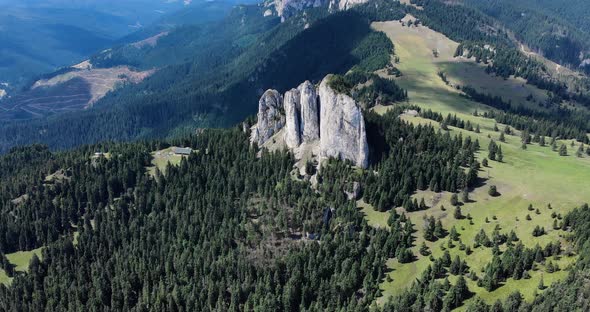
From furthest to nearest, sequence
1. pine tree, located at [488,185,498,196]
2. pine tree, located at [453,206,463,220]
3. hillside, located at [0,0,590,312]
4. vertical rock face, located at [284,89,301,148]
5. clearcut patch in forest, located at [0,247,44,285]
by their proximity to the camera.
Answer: vertical rock face, located at [284,89,301,148] < clearcut patch in forest, located at [0,247,44,285] < pine tree, located at [488,185,498,196] < pine tree, located at [453,206,463,220] < hillside, located at [0,0,590,312]

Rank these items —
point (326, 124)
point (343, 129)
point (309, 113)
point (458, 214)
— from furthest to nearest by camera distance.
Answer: point (309, 113) < point (326, 124) < point (343, 129) < point (458, 214)

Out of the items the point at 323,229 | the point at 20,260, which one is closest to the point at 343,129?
the point at 323,229

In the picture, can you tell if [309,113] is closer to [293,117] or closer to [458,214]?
[293,117]

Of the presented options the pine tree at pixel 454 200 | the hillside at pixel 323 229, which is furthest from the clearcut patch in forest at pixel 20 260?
the pine tree at pixel 454 200

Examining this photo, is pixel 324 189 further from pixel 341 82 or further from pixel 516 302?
pixel 516 302

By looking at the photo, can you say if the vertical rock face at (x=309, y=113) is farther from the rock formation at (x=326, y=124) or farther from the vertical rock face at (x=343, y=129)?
the vertical rock face at (x=343, y=129)

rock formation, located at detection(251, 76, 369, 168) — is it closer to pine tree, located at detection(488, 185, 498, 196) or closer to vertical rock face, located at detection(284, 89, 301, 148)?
vertical rock face, located at detection(284, 89, 301, 148)

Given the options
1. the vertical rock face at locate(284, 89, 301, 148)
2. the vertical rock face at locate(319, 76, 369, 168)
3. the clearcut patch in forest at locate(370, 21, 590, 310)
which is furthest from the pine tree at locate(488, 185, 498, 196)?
the vertical rock face at locate(284, 89, 301, 148)
